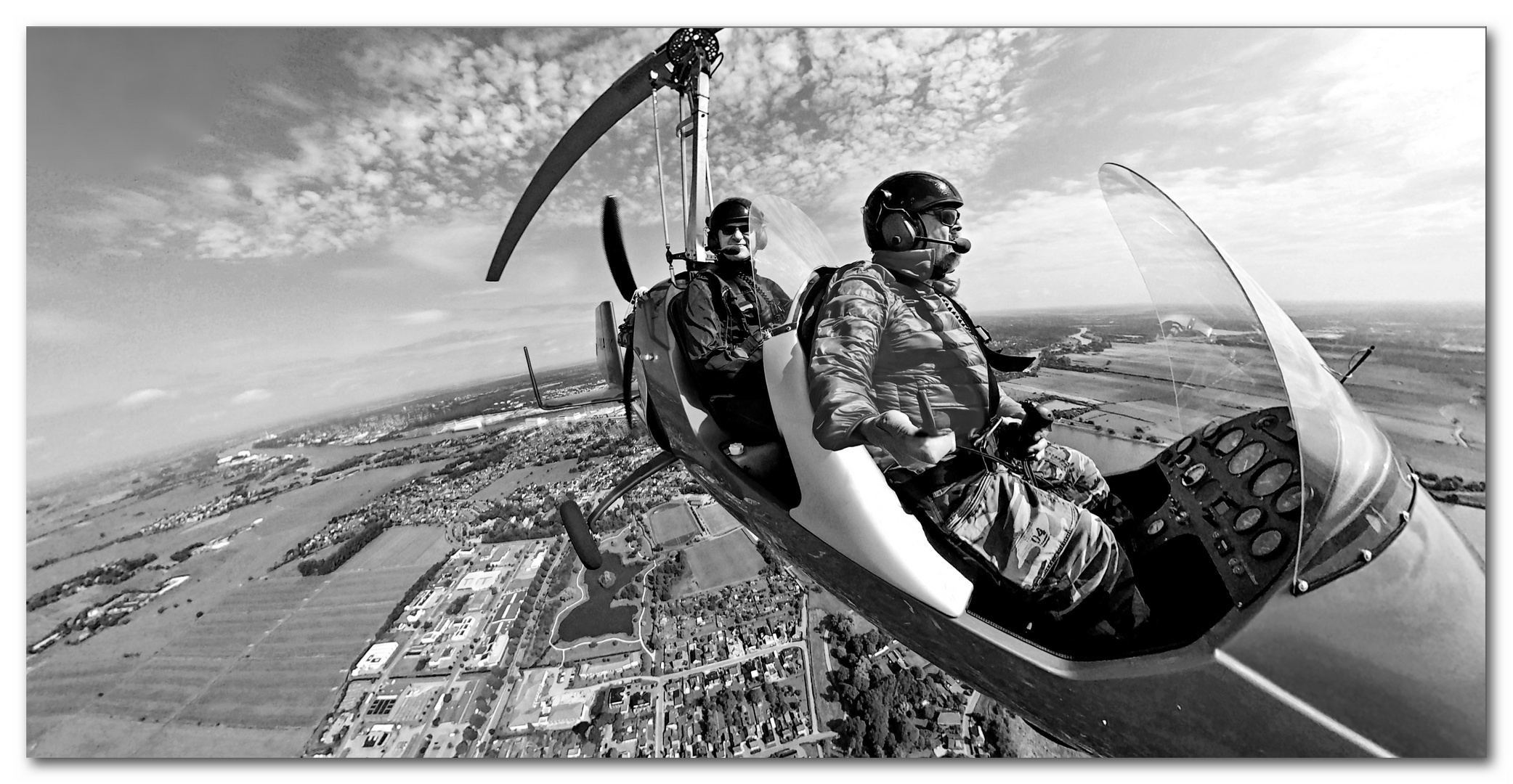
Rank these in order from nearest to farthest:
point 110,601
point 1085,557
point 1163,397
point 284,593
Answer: point 1085,557 → point 1163,397 → point 110,601 → point 284,593

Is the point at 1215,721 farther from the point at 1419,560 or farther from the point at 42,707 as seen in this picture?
the point at 42,707

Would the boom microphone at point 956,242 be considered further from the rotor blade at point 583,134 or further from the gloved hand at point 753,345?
the rotor blade at point 583,134

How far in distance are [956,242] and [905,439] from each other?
1.39ft

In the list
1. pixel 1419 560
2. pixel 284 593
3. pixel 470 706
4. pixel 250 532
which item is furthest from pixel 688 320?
pixel 250 532

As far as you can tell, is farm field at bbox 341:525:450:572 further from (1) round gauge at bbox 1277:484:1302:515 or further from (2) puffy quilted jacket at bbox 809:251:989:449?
(1) round gauge at bbox 1277:484:1302:515

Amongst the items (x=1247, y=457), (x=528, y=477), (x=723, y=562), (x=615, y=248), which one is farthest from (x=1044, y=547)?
(x=528, y=477)

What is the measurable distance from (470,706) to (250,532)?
102 inches

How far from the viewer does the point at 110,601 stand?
8.48 feet

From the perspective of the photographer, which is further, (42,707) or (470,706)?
(470,706)

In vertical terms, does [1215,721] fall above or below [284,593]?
above

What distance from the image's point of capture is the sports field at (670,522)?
3197mm

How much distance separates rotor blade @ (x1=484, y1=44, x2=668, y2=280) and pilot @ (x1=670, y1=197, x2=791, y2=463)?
587mm

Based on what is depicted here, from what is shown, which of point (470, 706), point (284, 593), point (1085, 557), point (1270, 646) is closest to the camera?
point (1270, 646)

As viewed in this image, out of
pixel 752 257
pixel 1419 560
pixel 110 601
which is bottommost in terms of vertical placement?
pixel 110 601
